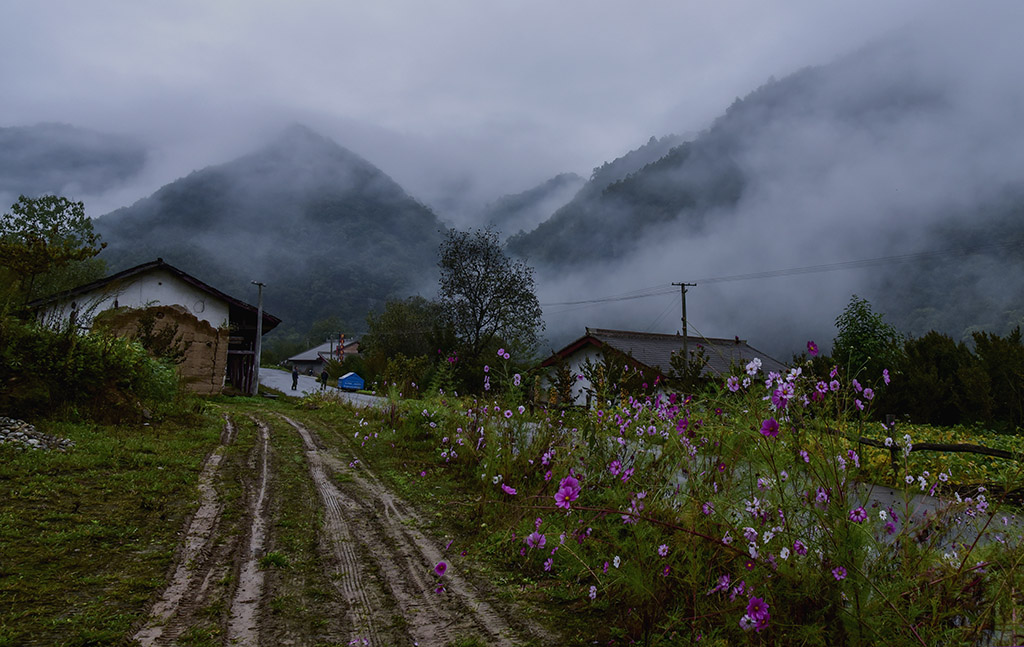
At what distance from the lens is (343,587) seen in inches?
134

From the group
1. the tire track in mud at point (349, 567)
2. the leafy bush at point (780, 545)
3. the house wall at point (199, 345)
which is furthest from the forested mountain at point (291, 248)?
the leafy bush at point (780, 545)

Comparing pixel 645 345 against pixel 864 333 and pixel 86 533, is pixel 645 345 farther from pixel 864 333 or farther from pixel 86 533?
pixel 86 533

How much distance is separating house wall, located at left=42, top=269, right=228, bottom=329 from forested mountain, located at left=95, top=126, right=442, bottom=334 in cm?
8230

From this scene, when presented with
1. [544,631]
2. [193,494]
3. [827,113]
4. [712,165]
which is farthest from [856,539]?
[827,113]

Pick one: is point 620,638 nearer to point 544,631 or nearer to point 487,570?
point 544,631

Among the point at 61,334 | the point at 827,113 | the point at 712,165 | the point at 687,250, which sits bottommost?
the point at 61,334

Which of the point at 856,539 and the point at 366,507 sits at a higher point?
the point at 856,539

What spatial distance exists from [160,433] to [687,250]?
13560 centimetres

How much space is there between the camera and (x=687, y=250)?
133125 millimetres

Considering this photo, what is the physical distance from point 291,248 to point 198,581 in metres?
182

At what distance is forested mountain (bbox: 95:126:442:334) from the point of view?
112438 millimetres

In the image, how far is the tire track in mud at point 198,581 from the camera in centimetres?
274

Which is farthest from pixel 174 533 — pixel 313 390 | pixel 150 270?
pixel 313 390

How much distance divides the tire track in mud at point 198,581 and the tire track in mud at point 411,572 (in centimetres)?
69
